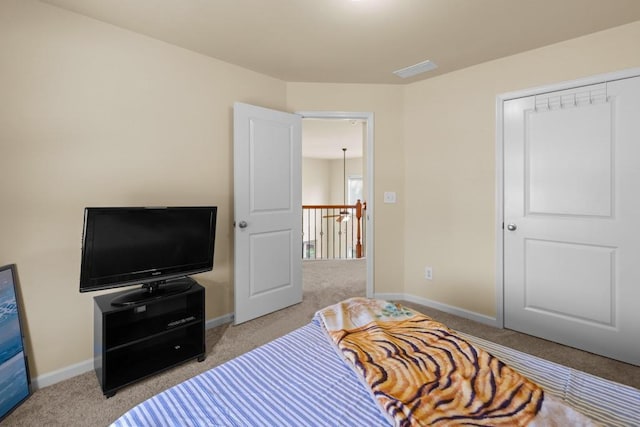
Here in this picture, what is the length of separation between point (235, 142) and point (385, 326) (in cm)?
211

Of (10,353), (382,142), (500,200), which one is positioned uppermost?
(382,142)

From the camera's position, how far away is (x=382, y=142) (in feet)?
11.6

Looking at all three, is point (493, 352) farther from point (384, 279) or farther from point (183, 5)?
point (183, 5)

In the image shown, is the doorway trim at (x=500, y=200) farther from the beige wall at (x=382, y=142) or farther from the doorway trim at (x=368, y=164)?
the doorway trim at (x=368, y=164)

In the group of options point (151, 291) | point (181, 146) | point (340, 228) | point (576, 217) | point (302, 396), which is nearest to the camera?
point (302, 396)

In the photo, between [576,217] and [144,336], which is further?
[576,217]

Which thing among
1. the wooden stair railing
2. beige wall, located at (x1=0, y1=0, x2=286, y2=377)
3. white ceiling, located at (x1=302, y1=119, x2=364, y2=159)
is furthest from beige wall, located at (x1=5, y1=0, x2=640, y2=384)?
white ceiling, located at (x1=302, y1=119, x2=364, y2=159)

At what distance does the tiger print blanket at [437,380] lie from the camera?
0.89 metres

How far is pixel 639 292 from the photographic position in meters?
2.23

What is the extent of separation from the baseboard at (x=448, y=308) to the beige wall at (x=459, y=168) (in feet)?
0.15

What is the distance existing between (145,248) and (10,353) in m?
0.87

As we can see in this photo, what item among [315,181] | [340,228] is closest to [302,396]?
[340,228]

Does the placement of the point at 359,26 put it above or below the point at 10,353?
above

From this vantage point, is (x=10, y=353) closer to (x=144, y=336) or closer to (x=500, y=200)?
(x=144, y=336)
